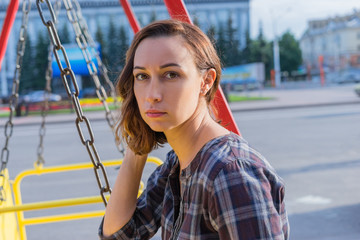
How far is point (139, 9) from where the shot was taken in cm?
5628

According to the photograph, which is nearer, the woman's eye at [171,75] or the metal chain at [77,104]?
the woman's eye at [171,75]

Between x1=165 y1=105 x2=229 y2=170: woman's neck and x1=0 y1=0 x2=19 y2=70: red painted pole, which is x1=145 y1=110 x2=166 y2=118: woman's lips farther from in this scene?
x1=0 y1=0 x2=19 y2=70: red painted pole

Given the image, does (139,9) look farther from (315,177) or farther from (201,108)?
(201,108)

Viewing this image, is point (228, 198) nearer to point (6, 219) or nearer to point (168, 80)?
point (168, 80)

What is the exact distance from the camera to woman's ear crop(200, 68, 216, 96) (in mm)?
1188

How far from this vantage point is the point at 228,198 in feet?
3.08

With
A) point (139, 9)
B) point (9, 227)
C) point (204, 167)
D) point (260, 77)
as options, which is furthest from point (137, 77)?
point (139, 9)

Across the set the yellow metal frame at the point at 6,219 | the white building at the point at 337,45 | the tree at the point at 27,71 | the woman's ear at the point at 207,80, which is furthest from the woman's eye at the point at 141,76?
the white building at the point at 337,45

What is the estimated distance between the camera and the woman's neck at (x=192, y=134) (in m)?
1.13

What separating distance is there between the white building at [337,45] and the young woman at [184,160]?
66.1 metres

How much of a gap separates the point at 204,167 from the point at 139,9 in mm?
57184

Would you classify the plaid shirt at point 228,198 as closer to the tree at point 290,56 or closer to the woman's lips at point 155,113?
the woman's lips at point 155,113

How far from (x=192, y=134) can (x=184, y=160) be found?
72 mm

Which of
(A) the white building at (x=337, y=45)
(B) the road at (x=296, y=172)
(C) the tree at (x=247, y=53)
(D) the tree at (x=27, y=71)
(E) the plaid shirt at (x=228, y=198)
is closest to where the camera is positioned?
(E) the plaid shirt at (x=228, y=198)
